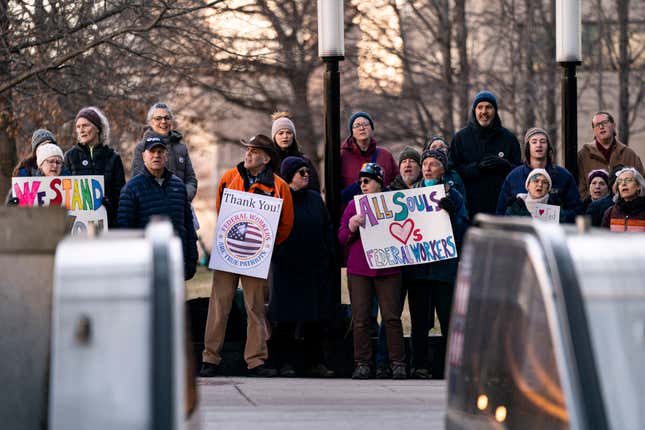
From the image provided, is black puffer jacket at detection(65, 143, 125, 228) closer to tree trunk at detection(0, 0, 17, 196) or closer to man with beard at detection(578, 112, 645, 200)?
man with beard at detection(578, 112, 645, 200)

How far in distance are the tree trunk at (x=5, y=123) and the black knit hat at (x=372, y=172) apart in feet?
25.2

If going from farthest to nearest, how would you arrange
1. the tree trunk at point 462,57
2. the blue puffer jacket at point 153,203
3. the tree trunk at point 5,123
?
the tree trunk at point 462,57, the tree trunk at point 5,123, the blue puffer jacket at point 153,203

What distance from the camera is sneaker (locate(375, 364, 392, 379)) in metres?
11.5

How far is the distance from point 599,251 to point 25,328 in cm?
201

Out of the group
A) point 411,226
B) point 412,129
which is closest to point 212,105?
point 412,129

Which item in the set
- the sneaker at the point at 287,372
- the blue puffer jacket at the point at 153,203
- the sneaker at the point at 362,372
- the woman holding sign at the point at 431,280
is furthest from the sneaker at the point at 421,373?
the blue puffer jacket at the point at 153,203

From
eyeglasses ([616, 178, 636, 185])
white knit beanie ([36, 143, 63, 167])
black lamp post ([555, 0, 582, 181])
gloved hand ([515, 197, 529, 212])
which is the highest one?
black lamp post ([555, 0, 582, 181])

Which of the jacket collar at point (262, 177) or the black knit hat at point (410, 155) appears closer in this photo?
the jacket collar at point (262, 177)

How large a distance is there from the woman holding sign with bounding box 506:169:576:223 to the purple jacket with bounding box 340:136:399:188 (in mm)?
1272

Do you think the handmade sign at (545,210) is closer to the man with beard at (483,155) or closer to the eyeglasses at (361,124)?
the man with beard at (483,155)

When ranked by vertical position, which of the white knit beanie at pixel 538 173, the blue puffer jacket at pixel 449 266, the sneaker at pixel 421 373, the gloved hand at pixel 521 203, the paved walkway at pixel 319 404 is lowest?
the paved walkway at pixel 319 404

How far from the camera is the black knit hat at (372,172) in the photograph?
37.9 ft

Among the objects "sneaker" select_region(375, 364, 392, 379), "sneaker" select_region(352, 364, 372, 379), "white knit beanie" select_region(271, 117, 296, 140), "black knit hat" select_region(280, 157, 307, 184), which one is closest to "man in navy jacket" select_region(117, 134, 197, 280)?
"black knit hat" select_region(280, 157, 307, 184)

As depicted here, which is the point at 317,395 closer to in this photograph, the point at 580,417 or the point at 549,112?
the point at 580,417
